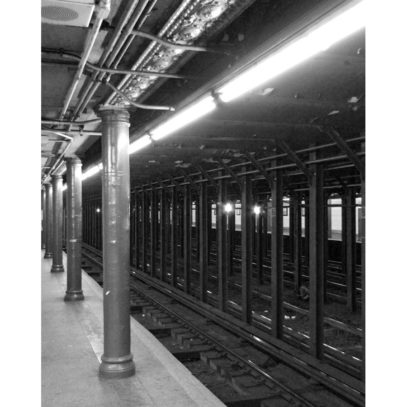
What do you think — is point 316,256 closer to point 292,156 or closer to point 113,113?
point 292,156

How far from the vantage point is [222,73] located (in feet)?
13.7

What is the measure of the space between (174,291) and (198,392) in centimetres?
957

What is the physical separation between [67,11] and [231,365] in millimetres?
6744

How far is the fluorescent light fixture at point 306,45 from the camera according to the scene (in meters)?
2.32

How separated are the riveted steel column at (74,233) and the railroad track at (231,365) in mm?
1984

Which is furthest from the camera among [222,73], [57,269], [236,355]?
[57,269]

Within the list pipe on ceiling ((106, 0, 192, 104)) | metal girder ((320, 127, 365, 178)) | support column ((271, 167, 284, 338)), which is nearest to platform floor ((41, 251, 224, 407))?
support column ((271, 167, 284, 338))

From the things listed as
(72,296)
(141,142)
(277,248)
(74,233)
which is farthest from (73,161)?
(277,248)

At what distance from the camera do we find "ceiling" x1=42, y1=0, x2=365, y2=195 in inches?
155

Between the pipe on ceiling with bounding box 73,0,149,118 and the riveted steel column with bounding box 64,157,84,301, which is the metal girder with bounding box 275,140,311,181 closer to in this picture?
the pipe on ceiling with bounding box 73,0,149,118

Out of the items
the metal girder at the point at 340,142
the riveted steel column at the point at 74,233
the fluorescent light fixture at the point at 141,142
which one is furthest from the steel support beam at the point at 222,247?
the metal girder at the point at 340,142
